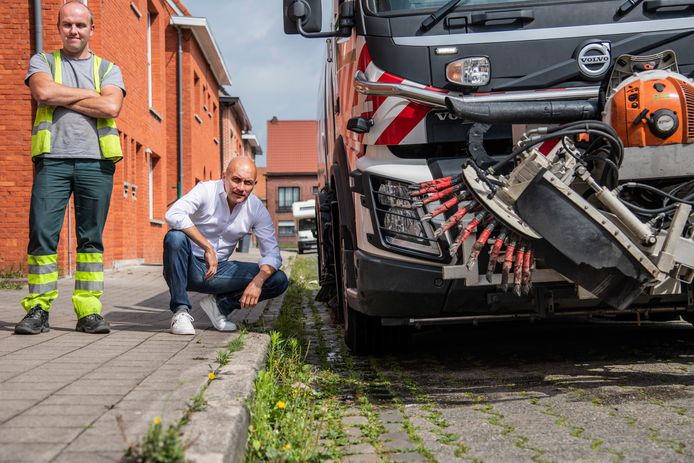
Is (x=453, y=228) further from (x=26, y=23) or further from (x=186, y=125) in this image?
(x=186, y=125)

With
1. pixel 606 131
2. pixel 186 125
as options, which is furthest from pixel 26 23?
pixel 186 125

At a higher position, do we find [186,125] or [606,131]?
[186,125]

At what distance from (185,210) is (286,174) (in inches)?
2767

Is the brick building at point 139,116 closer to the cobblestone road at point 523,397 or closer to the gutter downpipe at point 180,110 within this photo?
the gutter downpipe at point 180,110

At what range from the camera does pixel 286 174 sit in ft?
250

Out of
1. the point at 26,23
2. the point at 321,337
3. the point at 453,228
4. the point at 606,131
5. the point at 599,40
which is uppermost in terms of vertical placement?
the point at 26,23

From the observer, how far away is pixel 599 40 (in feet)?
15.8

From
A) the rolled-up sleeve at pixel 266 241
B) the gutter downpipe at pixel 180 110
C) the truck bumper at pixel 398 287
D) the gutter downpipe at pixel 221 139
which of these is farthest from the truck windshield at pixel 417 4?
the gutter downpipe at pixel 221 139

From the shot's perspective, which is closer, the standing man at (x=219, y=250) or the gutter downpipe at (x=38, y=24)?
the standing man at (x=219, y=250)

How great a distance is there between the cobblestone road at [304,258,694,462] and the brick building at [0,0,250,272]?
7.46 metres

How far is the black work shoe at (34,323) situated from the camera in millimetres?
5824

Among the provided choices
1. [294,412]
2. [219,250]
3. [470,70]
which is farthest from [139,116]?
[294,412]

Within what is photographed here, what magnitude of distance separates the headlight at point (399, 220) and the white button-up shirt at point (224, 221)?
1691 mm

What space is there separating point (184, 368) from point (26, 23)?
9.92 metres
